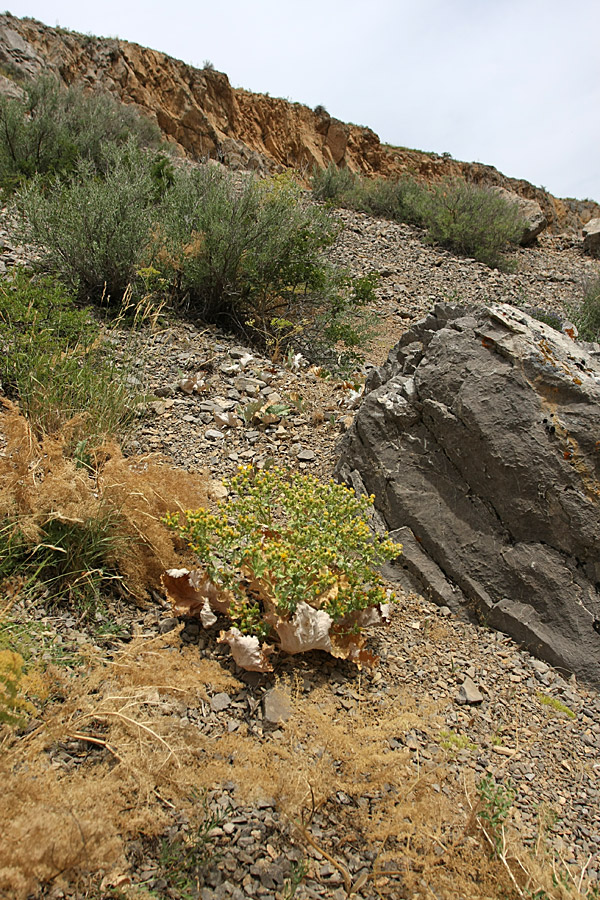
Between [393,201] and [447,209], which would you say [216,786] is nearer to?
[447,209]

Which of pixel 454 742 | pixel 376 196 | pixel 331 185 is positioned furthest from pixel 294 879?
pixel 331 185

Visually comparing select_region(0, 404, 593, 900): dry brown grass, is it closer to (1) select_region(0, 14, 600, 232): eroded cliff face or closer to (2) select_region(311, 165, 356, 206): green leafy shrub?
(2) select_region(311, 165, 356, 206): green leafy shrub

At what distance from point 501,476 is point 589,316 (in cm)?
716

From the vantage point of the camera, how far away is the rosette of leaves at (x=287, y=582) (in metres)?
2.13

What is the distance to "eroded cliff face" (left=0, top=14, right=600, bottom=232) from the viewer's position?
1522cm

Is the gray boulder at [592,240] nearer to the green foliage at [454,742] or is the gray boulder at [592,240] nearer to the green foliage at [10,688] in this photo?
the green foliage at [454,742]

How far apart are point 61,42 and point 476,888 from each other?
19.5 m

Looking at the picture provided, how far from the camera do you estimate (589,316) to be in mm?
8641

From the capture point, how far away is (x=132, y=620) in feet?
7.60

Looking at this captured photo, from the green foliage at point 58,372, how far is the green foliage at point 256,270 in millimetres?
1621

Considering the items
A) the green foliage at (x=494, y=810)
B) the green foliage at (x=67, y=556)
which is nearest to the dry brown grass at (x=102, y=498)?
the green foliage at (x=67, y=556)

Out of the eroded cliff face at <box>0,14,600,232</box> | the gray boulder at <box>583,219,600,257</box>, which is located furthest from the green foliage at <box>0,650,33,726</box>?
the eroded cliff face at <box>0,14,600,232</box>

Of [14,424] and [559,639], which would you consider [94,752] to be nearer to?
[14,424]

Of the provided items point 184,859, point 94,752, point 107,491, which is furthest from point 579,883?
point 107,491
